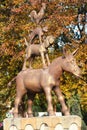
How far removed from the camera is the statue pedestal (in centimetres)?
1364

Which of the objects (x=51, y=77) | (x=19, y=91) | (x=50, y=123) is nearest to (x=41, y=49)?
(x=51, y=77)

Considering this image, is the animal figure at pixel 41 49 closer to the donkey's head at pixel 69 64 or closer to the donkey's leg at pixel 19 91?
the donkey's head at pixel 69 64

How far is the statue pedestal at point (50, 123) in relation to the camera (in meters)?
13.6

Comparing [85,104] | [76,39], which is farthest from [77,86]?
[76,39]

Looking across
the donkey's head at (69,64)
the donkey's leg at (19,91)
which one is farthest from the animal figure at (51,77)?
the donkey's leg at (19,91)

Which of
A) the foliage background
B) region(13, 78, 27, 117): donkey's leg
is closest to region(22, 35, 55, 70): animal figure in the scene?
region(13, 78, 27, 117): donkey's leg

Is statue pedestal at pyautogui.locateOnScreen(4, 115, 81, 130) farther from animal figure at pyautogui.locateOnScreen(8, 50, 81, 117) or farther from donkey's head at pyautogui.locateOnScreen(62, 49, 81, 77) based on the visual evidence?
donkey's head at pyautogui.locateOnScreen(62, 49, 81, 77)

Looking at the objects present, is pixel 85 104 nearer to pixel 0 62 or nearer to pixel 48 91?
pixel 0 62

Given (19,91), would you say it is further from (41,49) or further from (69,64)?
(69,64)

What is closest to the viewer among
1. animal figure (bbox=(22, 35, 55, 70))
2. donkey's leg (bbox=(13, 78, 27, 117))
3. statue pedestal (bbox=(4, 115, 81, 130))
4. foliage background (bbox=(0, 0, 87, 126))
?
statue pedestal (bbox=(4, 115, 81, 130))

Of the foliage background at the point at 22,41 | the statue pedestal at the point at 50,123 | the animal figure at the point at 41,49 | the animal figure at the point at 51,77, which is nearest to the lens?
the statue pedestal at the point at 50,123

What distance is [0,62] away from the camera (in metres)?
26.5

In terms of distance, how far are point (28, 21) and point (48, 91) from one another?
40.5 ft

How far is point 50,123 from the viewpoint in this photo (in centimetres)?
1365
